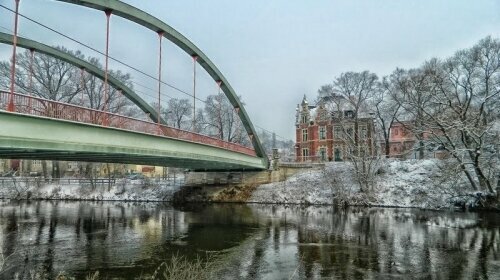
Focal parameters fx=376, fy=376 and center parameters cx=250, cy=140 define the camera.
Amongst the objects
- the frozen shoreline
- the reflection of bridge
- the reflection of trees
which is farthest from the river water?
the reflection of bridge

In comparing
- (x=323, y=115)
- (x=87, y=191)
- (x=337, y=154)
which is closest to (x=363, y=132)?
(x=323, y=115)

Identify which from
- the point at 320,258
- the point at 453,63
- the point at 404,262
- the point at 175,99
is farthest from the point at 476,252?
the point at 175,99

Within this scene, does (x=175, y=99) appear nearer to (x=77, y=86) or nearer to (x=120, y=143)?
(x=77, y=86)

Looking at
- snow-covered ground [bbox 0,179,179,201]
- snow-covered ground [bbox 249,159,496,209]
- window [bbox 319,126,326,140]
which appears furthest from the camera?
window [bbox 319,126,326,140]

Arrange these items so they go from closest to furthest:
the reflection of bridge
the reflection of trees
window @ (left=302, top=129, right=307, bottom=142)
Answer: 1. the reflection of bridge
2. the reflection of trees
3. window @ (left=302, top=129, right=307, bottom=142)

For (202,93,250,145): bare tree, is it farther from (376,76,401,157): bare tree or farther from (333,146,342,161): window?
(376,76,401,157): bare tree

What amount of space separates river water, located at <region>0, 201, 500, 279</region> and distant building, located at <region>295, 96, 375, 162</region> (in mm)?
15535

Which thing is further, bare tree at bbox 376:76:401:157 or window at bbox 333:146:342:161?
window at bbox 333:146:342:161

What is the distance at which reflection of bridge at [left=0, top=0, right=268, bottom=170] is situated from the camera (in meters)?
10.2

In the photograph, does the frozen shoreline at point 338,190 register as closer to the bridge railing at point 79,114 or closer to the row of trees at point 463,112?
the row of trees at point 463,112

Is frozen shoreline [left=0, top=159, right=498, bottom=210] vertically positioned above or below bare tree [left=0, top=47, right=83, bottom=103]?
below

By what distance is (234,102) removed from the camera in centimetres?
2886

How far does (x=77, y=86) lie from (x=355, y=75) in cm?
2842

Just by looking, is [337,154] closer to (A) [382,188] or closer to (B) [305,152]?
(B) [305,152]
